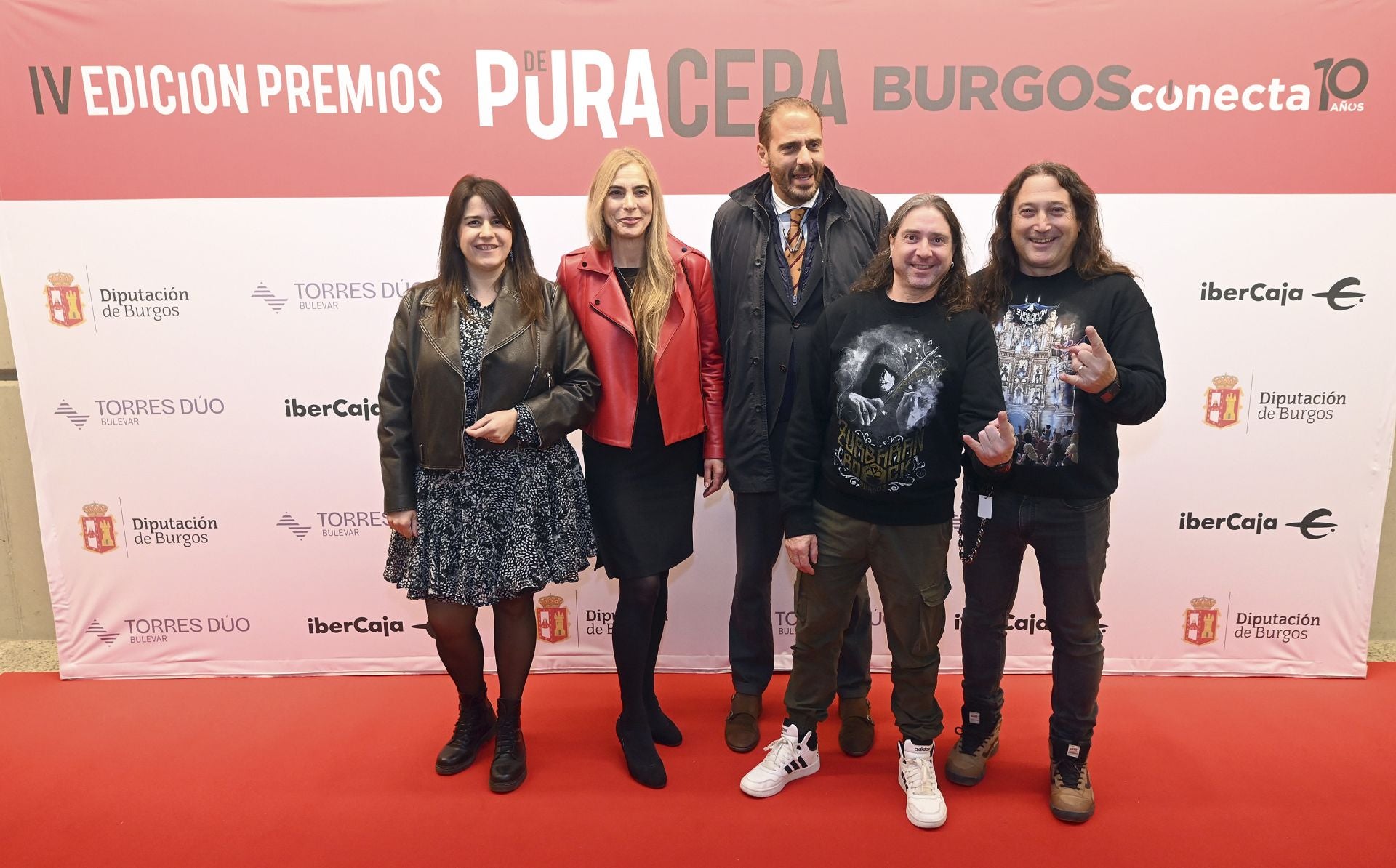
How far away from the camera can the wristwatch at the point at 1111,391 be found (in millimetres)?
1960

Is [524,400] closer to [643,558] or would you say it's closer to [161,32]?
[643,558]

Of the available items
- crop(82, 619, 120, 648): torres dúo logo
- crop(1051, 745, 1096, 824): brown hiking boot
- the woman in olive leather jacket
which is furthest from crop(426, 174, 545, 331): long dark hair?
crop(82, 619, 120, 648): torres dúo logo

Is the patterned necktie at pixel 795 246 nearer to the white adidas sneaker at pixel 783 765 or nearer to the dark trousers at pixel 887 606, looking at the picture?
the dark trousers at pixel 887 606

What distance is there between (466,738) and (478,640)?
34 centimetres

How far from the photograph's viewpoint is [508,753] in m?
2.45

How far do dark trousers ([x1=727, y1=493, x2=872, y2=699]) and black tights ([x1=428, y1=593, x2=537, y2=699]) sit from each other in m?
0.68

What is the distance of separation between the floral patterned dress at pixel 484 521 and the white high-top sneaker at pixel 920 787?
114 cm

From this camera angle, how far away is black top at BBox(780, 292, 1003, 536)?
2037mm

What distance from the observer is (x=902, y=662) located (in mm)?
2236

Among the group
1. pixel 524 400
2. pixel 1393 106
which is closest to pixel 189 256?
pixel 524 400

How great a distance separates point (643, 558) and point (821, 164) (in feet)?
4.15

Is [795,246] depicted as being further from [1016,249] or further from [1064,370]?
[1064,370]

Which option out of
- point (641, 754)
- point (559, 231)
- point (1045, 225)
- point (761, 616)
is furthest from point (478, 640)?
point (1045, 225)

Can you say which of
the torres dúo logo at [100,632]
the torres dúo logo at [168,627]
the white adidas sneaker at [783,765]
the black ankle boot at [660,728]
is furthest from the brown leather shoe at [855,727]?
the torres dúo logo at [100,632]
